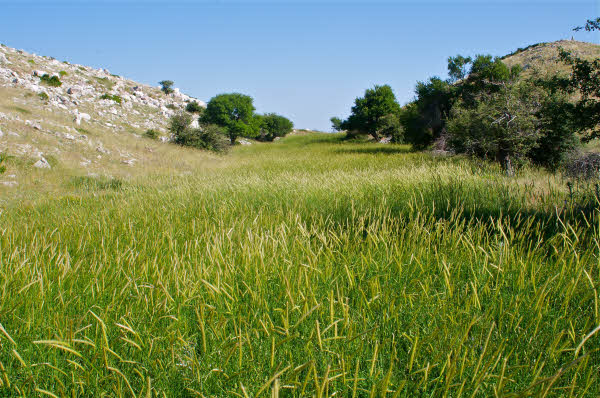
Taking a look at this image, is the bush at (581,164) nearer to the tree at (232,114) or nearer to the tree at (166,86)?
the tree at (232,114)

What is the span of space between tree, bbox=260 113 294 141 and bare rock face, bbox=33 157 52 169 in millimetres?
36248

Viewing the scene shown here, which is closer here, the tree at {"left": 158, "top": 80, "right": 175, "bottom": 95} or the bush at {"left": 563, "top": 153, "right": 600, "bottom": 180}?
the bush at {"left": 563, "top": 153, "right": 600, "bottom": 180}

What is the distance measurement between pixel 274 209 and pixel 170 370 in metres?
3.87

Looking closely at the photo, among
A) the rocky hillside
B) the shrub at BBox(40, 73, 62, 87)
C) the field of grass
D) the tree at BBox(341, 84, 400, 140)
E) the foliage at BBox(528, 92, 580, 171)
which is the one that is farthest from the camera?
the tree at BBox(341, 84, 400, 140)

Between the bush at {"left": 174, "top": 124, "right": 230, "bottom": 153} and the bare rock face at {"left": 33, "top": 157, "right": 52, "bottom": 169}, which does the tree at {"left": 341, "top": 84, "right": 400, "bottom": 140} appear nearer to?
the bush at {"left": 174, "top": 124, "right": 230, "bottom": 153}

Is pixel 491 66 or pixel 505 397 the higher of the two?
pixel 491 66

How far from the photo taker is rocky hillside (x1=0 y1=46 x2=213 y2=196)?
39.7 feet

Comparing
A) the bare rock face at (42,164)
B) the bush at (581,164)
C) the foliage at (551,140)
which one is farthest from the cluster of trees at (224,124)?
the bush at (581,164)

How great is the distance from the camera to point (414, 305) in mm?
1878

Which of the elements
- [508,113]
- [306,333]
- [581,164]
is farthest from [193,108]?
[306,333]

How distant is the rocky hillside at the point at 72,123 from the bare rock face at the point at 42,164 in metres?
0.03

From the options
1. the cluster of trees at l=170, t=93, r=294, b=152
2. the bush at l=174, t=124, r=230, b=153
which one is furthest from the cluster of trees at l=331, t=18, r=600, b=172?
the cluster of trees at l=170, t=93, r=294, b=152

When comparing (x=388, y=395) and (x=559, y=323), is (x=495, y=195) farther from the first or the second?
(x=388, y=395)

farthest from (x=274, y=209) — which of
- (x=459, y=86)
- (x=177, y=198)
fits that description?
(x=459, y=86)
